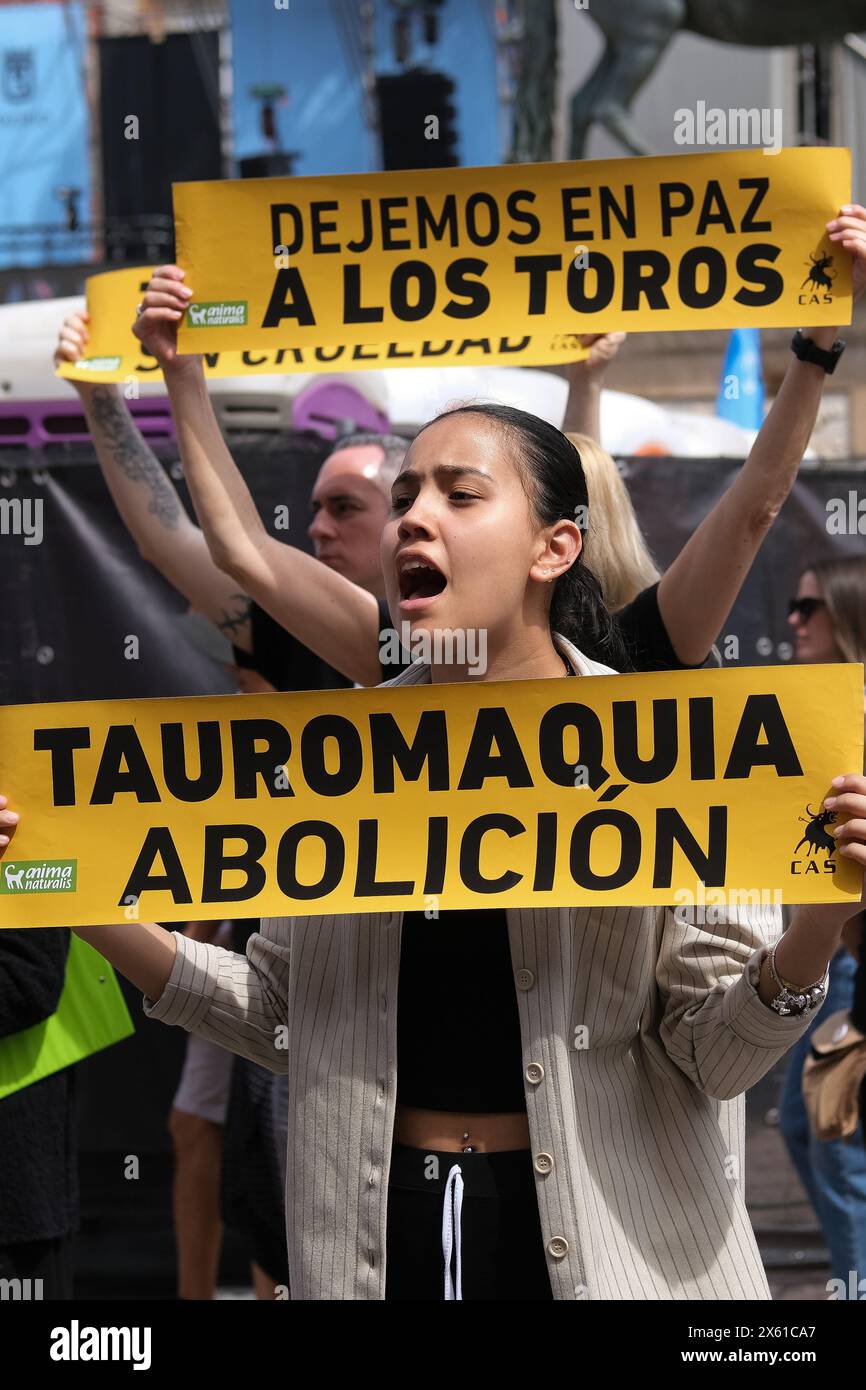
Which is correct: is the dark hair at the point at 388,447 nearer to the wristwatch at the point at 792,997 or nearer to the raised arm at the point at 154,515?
the raised arm at the point at 154,515

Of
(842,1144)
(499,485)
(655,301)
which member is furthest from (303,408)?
(499,485)

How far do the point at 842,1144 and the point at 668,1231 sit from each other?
2.72m

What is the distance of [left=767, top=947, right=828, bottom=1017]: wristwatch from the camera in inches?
85.7

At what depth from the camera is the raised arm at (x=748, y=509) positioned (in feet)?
9.21

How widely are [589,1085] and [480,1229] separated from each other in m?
0.23

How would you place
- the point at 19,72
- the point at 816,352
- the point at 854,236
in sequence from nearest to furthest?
the point at 854,236 < the point at 816,352 < the point at 19,72

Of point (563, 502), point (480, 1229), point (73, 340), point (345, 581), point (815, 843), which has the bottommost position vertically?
point (480, 1229)

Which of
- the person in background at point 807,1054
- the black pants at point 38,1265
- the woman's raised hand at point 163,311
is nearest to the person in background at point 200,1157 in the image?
the black pants at point 38,1265

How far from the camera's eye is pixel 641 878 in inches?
92.8

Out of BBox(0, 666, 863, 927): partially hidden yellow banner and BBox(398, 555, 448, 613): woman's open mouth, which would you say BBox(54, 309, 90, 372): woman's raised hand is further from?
BBox(398, 555, 448, 613): woman's open mouth

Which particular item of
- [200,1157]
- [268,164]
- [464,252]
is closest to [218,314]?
[464,252]

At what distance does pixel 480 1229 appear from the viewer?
88.0 inches

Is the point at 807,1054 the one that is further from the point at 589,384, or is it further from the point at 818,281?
the point at 818,281

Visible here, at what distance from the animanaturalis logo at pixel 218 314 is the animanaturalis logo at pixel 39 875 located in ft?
3.08
